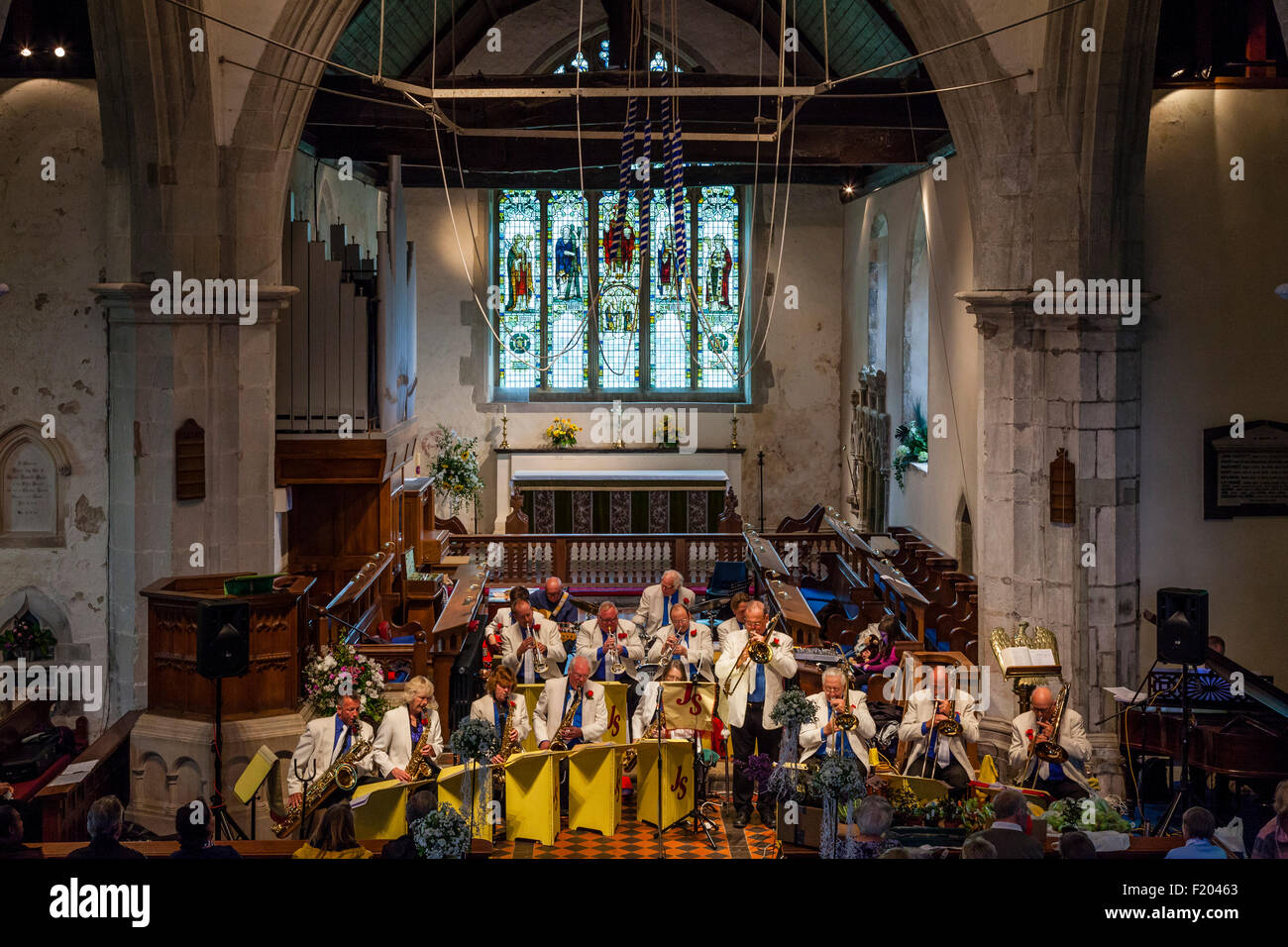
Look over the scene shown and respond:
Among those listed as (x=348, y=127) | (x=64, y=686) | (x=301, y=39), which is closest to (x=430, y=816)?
(x=64, y=686)

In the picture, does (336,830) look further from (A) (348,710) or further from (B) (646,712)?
(B) (646,712)

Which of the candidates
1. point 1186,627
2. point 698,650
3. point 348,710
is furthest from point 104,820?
point 1186,627

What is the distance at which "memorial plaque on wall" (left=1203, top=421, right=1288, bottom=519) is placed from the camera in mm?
9523

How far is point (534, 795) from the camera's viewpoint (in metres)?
7.52

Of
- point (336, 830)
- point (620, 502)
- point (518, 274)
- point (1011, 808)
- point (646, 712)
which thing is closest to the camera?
point (336, 830)

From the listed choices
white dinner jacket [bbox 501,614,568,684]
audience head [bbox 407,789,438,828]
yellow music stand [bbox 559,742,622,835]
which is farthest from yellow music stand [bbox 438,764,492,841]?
white dinner jacket [bbox 501,614,568,684]

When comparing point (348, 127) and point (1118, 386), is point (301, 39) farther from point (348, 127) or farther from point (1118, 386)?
point (1118, 386)

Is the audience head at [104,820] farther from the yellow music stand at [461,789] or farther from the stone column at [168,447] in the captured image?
the stone column at [168,447]

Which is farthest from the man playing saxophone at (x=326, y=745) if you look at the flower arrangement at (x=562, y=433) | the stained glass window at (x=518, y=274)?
the stained glass window at (x=518, y=274)

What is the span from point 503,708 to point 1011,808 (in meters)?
3.27

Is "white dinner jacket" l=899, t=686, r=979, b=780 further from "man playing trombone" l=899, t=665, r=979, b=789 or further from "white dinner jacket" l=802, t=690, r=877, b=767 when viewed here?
"white dinner jacket" l=802, t=690, r=877, b=767

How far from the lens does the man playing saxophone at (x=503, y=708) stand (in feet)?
25.9

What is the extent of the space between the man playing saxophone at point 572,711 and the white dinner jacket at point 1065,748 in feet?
7.88

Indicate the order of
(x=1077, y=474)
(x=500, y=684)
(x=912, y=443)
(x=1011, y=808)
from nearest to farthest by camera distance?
(x=1011, y=808) < (x=500, y=684) < (x=1077, y=474) < (x=912, y=443)
